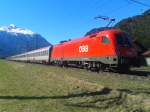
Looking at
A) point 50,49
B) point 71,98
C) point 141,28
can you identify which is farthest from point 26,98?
point 141,28

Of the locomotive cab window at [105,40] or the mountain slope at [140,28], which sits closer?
the locomotive cab window at [105,40]

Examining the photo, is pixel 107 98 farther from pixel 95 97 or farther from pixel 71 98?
pixel 71 98

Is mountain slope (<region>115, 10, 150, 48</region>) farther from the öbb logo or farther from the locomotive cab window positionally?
the locomotive cab window

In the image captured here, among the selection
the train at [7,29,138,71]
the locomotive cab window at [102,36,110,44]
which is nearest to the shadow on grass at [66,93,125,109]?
the train at [7,29,138,71]

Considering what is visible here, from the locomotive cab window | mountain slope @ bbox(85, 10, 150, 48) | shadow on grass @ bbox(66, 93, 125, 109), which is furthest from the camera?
mountain slope @ bbox(85, 10, 150, 48)

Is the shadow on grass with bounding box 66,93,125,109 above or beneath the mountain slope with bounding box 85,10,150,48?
beneath

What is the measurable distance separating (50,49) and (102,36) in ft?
77.8

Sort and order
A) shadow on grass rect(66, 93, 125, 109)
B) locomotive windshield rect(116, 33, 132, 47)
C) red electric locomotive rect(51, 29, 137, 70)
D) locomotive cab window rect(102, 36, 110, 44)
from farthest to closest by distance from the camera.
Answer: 1. locomotive cab window rect(102, 36, 110, 44)
2. locomotive windshield rect(116, 33, 132, 47)
3. red electric locomotive rect(51, 29, 137, 70)
4. shadow on grass rect(66, 93, 125, 109)

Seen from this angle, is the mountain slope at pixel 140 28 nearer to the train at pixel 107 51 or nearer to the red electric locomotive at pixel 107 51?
the train at pixel 107 51

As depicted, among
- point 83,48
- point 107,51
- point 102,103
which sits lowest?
point 102,103

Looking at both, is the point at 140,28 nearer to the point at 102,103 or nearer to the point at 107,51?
the point at 107,51

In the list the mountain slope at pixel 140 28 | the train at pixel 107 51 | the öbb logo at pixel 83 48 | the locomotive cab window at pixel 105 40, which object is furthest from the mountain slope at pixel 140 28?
the locomotive cab window at pixel 105 40

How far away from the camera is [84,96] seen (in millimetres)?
13961

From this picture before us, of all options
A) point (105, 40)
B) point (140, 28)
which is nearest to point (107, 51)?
point (105, 40)
